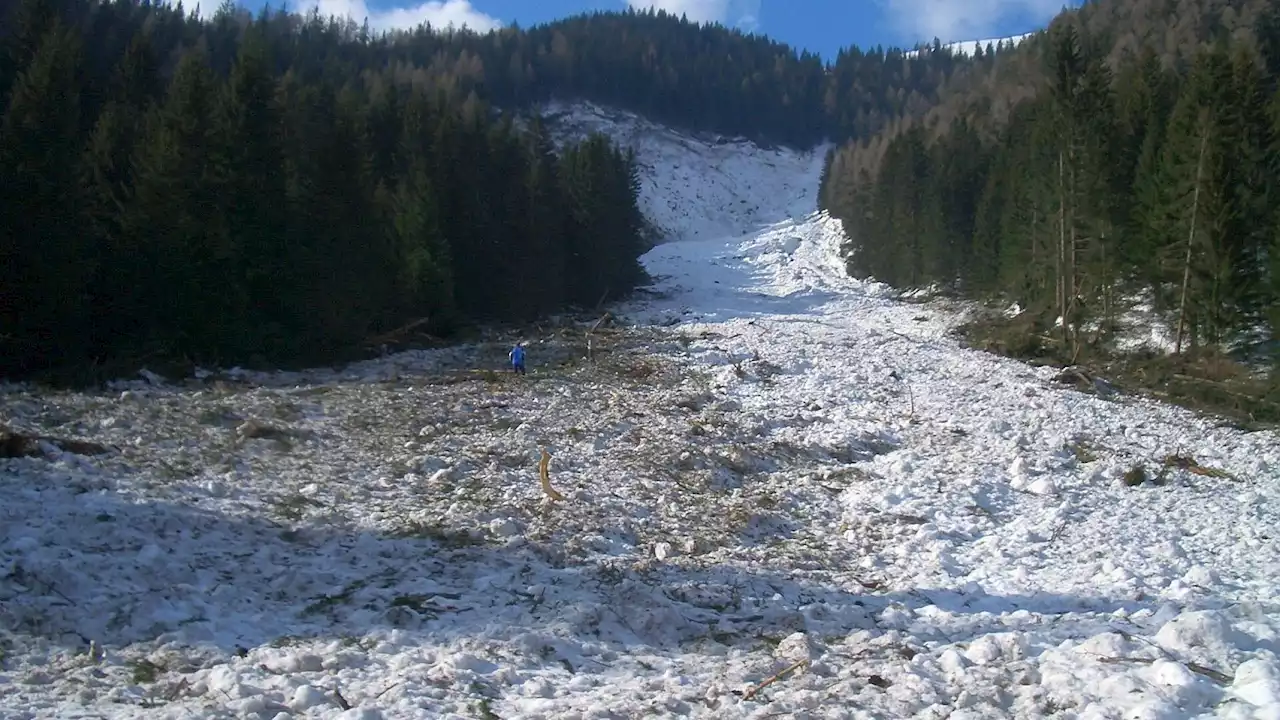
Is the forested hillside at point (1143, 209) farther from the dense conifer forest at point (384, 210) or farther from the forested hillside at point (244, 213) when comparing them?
the forested hillside at point (244, 213)

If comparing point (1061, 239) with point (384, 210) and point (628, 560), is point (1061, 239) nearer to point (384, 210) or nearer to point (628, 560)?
point (628, 560)

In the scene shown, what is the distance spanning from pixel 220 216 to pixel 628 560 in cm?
2242

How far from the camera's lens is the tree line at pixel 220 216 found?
2189cm

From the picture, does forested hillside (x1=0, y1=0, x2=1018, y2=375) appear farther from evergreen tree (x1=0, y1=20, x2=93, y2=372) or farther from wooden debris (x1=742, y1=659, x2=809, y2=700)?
wooden debris (x1=742, y1=659, x2=809, y2=700)

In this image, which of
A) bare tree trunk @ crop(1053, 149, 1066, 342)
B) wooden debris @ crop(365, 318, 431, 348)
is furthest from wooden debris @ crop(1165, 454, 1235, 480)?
wooden debris @ crop(365, 318, 431, 348)

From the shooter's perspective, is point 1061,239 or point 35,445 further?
point 1061,239

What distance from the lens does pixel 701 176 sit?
155375 millimetres

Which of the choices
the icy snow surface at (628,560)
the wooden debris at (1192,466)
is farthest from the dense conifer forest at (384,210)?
the wooden debris at (1192,466)

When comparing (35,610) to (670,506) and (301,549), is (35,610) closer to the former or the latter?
(301,549)

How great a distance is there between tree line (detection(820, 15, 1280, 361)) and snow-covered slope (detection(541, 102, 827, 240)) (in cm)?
8992

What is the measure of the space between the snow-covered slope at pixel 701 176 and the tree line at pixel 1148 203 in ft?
295

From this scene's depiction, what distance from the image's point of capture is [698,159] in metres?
161

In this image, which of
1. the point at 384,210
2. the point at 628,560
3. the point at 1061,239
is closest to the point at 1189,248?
the point at 1061,239

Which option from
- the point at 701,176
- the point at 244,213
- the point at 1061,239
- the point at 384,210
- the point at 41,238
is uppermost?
the point at 701,176
